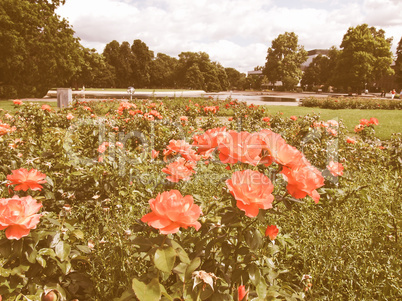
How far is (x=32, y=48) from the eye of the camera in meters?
20.4

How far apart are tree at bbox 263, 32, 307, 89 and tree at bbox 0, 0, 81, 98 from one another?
4059cm

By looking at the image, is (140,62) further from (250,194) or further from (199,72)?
(250,194)

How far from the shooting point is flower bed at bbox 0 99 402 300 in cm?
103

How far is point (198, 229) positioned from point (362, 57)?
4478cm

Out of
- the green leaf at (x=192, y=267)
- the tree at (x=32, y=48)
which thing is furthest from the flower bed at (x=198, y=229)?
the tree at (x=32, y=48)

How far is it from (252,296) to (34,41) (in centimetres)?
2393

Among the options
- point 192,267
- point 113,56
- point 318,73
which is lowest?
point 192,267

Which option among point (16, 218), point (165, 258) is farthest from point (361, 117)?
point (16, 218)

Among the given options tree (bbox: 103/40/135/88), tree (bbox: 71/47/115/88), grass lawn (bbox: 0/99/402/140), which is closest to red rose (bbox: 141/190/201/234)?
grass lawn (bbox: 0/99/402/140)

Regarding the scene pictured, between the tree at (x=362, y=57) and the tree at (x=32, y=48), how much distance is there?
115 feet

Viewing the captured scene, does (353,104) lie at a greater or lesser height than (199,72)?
lesser

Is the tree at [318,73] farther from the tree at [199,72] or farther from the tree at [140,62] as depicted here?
the tree at [140,62]

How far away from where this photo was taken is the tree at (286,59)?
175 ft

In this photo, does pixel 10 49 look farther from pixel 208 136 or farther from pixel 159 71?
pixel 159 71
